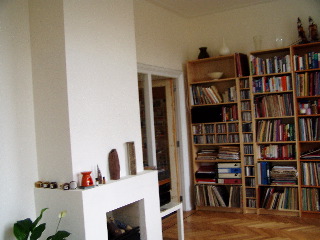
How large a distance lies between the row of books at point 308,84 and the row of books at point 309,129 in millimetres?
361

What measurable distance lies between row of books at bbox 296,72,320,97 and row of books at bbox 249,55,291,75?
0.68ft


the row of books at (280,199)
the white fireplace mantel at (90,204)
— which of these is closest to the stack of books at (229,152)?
the row of books at (280,199)

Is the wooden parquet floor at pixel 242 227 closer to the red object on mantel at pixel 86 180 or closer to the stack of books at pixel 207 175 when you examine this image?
the stack of books at pixel 207 175

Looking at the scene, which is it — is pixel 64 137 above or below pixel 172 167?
above

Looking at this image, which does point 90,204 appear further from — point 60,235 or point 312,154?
point 312,154

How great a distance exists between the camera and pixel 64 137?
302cm

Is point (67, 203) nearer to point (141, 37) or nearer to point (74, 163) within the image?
point (74, 163)

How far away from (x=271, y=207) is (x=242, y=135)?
111cm

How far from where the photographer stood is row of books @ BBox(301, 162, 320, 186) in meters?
4.72

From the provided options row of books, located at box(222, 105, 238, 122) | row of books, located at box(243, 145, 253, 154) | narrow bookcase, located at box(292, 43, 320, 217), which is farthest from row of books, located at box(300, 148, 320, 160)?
row of books, located at box(222, 105, 238, 122)

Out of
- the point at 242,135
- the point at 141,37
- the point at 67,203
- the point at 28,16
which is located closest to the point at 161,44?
the point at 141,37

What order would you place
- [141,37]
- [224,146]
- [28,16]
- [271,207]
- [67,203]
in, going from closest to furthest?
[67,203] → [28,16] → [141,37] → [271,207] → [224,146]

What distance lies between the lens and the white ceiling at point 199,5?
5102 mm

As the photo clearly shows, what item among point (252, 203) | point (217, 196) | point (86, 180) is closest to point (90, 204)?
point (86, 180)
